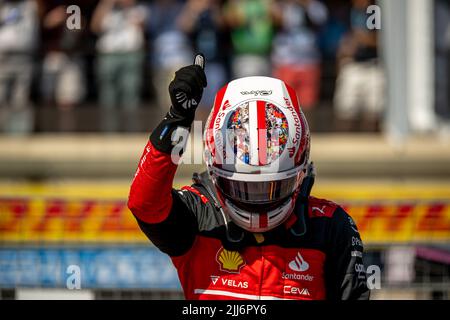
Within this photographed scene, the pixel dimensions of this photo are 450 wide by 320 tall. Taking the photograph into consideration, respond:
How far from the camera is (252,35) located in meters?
12.7

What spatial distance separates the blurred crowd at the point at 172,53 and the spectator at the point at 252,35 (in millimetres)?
13

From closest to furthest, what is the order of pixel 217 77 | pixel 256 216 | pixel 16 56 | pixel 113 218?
pixel 256 216 → pixel 113 218 → pixel 217 77 → pixel 16 56

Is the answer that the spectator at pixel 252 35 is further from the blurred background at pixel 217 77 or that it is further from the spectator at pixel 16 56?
the spectator at pixel 16 56

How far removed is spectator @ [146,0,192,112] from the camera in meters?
12.7

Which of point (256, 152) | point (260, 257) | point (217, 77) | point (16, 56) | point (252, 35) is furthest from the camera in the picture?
point (16, 56)

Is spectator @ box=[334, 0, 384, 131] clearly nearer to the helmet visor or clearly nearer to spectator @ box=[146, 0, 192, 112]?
spectator @ box=[146, 0, 192, 112]

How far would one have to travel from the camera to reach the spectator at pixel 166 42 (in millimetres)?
12688

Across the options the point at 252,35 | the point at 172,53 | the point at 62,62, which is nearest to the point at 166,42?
the point at 172,53

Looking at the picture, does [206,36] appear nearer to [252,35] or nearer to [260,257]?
[252,35]

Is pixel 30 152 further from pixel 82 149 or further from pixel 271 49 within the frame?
pixel 271 49

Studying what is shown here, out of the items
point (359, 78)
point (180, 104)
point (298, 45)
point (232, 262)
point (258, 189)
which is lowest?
point (232, 262)

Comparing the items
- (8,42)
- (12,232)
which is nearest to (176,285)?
(12,232)

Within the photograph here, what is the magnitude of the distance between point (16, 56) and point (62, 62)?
594 mm

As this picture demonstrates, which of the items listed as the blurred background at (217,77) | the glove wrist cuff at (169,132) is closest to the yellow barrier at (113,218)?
the blurred background at (217,77)
